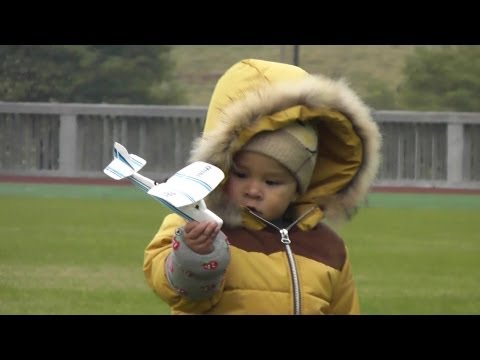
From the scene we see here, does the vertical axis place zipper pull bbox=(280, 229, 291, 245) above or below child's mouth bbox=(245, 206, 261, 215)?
below

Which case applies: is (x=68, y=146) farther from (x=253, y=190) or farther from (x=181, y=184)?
(x=181, y=184)

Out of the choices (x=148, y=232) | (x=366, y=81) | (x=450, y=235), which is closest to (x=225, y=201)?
(x=148, y=232)

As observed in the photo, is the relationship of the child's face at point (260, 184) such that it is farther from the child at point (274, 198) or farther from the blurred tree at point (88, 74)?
the blurred tree at point (88, 74)

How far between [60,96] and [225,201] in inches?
928

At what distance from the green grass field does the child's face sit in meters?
3.69

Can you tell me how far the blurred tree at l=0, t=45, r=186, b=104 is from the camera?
24.8 meters

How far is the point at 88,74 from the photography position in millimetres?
28062

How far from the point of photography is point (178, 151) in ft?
70.1

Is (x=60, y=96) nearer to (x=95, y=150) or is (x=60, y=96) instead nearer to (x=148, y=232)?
(x=95, y=150)

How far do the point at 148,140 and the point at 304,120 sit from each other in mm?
17874

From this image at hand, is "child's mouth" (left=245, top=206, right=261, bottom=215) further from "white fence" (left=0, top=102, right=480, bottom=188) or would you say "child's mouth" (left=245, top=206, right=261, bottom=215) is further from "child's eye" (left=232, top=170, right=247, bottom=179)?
"white fence" (left=0, top=102, right=480, bottom=188)

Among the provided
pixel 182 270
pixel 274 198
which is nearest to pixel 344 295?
pixel 274 198

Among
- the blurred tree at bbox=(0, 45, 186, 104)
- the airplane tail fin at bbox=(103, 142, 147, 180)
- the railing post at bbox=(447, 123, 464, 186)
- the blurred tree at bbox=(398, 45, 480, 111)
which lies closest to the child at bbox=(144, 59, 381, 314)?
the airplane tail fin at bbox=(103, 142, 147, 180)

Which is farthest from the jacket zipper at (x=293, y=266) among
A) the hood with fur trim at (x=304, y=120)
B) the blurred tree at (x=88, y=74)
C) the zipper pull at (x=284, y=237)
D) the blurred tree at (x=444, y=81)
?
the blurred tree at (x=444, y=81)
